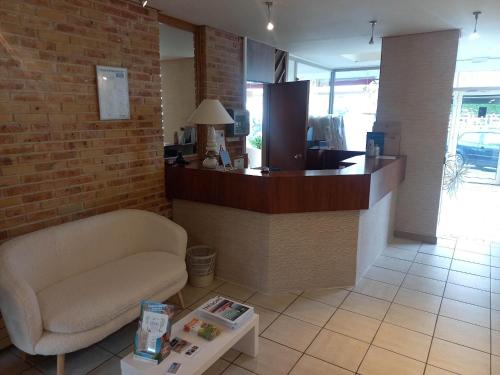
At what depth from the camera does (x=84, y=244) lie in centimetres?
259

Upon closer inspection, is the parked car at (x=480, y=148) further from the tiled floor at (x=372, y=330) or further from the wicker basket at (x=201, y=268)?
the wicker basket at (x=201, y=268)

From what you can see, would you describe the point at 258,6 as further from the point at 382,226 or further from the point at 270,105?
the point at 382,226

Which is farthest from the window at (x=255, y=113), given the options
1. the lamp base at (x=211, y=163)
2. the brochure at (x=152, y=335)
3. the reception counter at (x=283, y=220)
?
the brochure at (x=152, y=335)

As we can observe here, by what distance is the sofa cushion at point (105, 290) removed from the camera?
202 centimetres

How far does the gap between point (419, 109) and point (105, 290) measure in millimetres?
3853

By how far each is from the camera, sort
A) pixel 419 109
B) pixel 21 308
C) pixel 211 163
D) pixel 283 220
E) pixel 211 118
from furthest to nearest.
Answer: pixel 419 109 → pixel 211 163 → pixel 211 118 → pixel 283 220 → pixel 21 308

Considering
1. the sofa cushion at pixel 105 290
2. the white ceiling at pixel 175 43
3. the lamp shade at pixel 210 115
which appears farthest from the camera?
the white ceiling at pixel 175 43

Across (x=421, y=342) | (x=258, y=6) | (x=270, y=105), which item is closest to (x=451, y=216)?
(x=270, y=105)

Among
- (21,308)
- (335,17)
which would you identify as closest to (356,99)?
(335,17)

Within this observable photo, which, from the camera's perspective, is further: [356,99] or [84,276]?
[356,99]

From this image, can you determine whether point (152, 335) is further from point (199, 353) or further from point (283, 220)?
point (283, 220)

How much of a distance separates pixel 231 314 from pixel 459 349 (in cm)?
159

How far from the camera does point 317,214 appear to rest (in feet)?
9.96

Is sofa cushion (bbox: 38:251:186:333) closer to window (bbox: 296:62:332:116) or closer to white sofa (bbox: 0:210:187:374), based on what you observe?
white sofa (bbox: 0:210:187:374)
